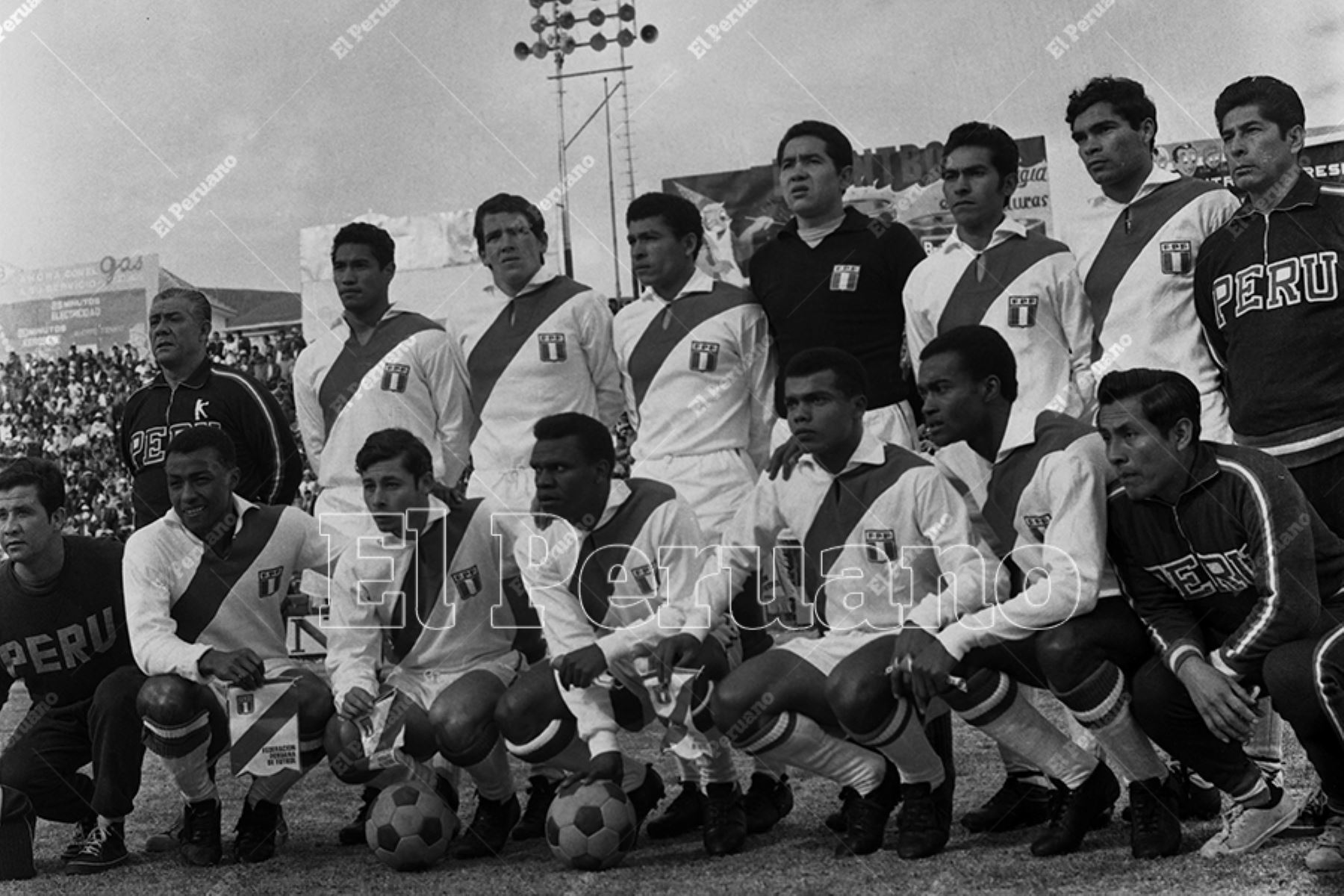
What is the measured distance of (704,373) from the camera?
5.76 m

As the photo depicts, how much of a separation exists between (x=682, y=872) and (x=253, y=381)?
3.17 meters

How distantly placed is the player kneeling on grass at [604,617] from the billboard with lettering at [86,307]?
26101mm

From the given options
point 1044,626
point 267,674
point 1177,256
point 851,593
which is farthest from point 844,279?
point 267,674

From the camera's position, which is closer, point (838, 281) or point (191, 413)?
point (838, 281)

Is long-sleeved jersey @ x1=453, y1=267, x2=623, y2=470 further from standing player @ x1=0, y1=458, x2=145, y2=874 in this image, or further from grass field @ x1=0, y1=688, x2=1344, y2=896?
grass field @ x1=0, y1=688, x2=1344, y2=896

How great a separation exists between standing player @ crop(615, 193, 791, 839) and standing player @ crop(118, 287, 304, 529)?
1665 mm

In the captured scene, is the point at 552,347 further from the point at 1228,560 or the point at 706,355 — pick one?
the point at 1228,560

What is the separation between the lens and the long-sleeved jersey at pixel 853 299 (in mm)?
5586

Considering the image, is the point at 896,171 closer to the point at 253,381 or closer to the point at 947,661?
the point at 253,381

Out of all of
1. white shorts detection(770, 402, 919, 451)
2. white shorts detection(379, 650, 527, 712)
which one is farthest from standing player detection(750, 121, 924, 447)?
white shorts detection(379, 650, 527, 712)

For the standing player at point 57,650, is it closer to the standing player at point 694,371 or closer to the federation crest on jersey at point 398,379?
the federation crest on jersey at point 398,379

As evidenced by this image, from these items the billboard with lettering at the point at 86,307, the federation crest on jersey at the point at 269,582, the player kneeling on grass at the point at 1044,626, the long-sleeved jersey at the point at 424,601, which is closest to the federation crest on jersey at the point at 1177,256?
the player kneeling on grass at the point at 1044,626

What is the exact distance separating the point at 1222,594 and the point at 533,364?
9.68 ft

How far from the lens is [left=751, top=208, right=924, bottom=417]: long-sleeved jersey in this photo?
5.59 m
